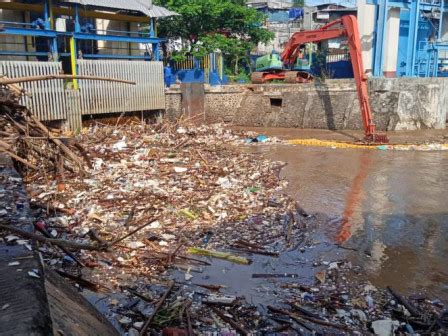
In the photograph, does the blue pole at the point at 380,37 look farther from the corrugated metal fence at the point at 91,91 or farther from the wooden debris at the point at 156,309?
the wooden debris at the point at 156,309

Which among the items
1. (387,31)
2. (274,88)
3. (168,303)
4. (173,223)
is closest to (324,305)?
(168,303)

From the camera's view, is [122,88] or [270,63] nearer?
[122,88]

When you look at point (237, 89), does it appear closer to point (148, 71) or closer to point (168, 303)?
point (148, 71)

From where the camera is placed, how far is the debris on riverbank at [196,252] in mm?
4188

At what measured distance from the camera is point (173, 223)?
22.2 feet

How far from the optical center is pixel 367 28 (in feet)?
68.6

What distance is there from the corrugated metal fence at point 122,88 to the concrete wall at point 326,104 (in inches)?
49.1

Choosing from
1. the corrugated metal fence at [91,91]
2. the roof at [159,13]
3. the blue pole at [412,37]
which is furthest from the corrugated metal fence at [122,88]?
the blue pole at [412,37]

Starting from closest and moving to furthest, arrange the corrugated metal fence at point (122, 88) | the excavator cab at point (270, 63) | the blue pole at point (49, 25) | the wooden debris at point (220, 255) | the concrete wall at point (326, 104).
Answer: the wooden debris at point (220, 255)
the blue pole at point (49, 25)
the corrugated metal fence at point (122, 88)
the concrete wall at point (326, 104)
the excavator cab at point (270, 63)

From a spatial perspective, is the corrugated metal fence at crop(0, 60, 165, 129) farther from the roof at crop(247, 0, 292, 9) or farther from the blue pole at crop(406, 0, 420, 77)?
the roof at crop(247, 0, 292, 9)

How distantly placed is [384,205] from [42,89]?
966cm

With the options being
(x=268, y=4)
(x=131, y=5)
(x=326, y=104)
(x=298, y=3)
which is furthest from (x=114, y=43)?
(x=298, y=3)

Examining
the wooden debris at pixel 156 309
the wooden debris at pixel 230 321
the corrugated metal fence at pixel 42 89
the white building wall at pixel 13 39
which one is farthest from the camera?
the white building wall at pixel 13 39

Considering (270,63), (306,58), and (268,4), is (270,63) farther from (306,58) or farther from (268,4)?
(268,4)
